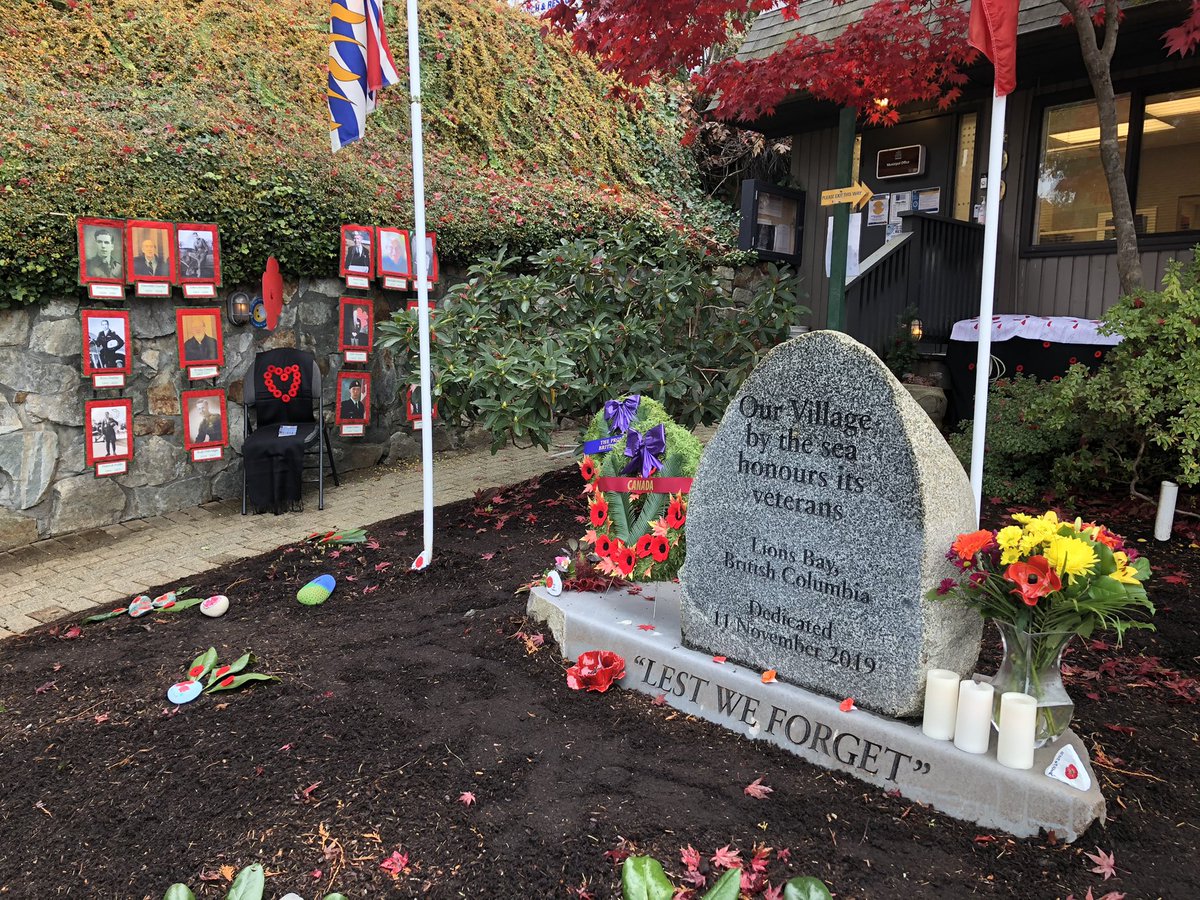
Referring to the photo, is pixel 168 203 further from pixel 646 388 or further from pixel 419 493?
pixel 646 388

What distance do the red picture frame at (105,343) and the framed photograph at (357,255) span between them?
5.42 feet

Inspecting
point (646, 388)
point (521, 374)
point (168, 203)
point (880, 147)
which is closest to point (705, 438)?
point (646, 388)

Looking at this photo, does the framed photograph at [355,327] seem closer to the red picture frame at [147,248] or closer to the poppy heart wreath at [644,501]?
the red picture frame at [147,248]

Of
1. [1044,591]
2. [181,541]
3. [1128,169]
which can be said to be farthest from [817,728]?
[1128,169]

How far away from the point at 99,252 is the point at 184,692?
3461 mm

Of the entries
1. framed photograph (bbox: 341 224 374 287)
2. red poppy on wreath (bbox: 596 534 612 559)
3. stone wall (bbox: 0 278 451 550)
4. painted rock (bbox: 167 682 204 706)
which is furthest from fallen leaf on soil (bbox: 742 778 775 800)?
framed photograph (bbox: 341 224 374 287)

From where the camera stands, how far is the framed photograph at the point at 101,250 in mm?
5242

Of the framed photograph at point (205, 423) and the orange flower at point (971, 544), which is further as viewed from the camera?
the framed photograph at point (205, 423)

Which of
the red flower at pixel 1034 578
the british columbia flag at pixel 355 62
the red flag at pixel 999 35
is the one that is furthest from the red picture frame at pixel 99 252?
the red flower at pixel 1034 578

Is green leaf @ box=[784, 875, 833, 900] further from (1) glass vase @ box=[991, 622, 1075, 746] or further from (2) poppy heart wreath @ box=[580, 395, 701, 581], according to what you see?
(2) poppy heart wreath @ box=[580, 395, 701, 581]

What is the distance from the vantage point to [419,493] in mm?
6512

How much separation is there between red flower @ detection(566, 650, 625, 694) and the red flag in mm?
2486

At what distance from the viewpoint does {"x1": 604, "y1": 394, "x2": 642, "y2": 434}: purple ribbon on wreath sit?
150 inches

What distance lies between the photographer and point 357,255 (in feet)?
22.0
